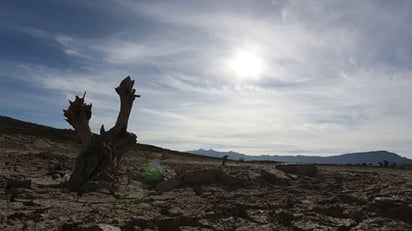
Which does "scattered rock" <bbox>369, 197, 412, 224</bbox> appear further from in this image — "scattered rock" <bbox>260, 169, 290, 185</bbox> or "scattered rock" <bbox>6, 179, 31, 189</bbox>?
"scattered rock" <bbox>6, 179, 31, 189</bbox>

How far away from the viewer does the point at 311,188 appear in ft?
47.0

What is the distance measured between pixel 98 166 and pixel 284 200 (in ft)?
20.5

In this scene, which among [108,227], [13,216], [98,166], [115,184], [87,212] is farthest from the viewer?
[98,166]

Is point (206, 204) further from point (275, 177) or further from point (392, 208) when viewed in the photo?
point (275, 177)

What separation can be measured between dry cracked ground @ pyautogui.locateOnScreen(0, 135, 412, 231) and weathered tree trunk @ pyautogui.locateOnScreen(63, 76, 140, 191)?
2.02 feet

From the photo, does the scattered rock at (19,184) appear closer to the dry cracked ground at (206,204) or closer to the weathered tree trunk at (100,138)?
the dry cracked ground at (206,204)

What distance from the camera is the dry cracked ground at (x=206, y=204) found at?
9070mm

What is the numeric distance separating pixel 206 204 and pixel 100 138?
5.52 m

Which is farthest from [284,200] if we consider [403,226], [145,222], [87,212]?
[87,212]

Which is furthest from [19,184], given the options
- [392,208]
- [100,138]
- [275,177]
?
[392,208]

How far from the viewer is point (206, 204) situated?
11.2m

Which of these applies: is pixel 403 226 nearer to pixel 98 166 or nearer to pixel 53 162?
pixel 98 166

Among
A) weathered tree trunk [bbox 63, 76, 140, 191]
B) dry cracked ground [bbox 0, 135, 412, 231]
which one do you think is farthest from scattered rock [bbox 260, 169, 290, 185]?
weathered tree trunk [bbox 63, 76, 140, 191]

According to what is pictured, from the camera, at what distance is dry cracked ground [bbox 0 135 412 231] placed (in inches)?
357
